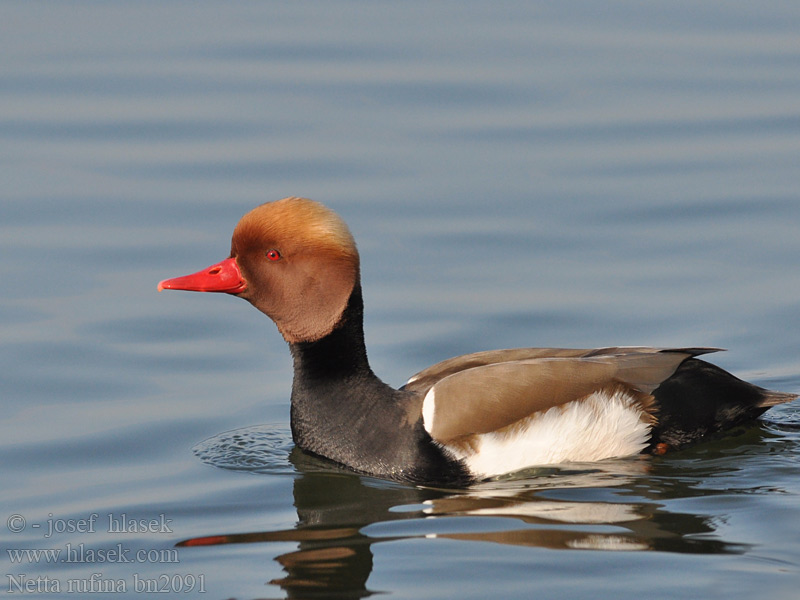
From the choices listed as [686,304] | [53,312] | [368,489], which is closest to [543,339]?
[686,304]

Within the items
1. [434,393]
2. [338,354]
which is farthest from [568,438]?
[338,354]

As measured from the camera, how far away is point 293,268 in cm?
702

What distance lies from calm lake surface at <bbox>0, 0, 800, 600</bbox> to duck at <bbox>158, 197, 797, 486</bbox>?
144mm

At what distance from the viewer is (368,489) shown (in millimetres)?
6773

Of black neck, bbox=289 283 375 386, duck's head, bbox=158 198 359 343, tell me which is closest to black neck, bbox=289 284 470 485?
black neck, bbox=289 283 375 386

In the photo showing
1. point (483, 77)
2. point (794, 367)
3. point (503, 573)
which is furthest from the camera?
point (483, 77)

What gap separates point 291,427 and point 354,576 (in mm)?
1802

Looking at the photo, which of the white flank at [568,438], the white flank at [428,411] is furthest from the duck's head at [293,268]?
the white flank at [568,438]

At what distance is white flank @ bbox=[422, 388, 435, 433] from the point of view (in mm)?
6883

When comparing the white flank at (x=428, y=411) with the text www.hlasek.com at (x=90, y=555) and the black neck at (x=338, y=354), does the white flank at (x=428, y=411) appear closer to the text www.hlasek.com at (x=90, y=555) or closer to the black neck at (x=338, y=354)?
the black neck at (x=338, y=354)

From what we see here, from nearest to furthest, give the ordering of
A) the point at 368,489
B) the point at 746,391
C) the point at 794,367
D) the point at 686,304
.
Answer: the point at 368,489 < the point at 746,391 < the point at 794,367 < the point at 686,304

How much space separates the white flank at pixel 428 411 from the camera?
22.6 feet

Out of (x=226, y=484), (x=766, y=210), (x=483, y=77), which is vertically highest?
(x=483, y=77)

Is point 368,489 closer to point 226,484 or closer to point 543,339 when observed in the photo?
point 226,484
